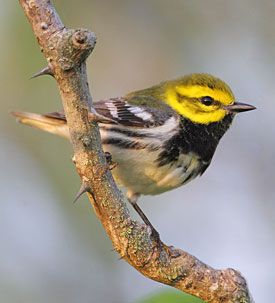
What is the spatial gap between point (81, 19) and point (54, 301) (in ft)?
7.80

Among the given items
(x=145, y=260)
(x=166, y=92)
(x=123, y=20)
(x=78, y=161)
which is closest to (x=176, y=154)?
(x=166, y=92)

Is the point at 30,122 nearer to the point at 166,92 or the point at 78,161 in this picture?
the point at 166,92

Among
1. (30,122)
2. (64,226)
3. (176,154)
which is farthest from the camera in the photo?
(64,226)

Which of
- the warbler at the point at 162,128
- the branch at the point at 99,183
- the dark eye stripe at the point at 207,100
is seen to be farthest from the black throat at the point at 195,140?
the branch at the point at 99,183

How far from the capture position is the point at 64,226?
6254 millimetres

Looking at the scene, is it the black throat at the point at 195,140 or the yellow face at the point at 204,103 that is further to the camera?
the yellow face at the point at 204,103

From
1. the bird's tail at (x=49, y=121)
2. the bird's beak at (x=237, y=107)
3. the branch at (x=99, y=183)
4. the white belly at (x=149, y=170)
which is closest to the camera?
the branch at (x=99, y=183)

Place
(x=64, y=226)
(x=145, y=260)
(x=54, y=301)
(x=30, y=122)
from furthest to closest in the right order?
(x=64, y=226), (x=54, y=301), (x=30, y=122), (x=145, y=260)

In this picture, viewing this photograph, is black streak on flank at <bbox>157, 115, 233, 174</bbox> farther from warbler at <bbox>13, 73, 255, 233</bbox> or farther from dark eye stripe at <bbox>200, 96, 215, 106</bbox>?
dark eye stripe at <bbox>200, 96, 215, 106</bbox>

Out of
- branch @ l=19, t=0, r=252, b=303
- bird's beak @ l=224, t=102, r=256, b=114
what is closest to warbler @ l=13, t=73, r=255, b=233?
bird's beak @ l=224, t=102, r=256, b=114

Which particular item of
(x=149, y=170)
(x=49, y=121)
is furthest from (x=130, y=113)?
(x=49, y=121)

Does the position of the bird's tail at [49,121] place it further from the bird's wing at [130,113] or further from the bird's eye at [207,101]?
the bird's eye at [207,101]

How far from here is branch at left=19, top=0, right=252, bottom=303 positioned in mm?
2621

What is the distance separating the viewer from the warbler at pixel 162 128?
4.61m
